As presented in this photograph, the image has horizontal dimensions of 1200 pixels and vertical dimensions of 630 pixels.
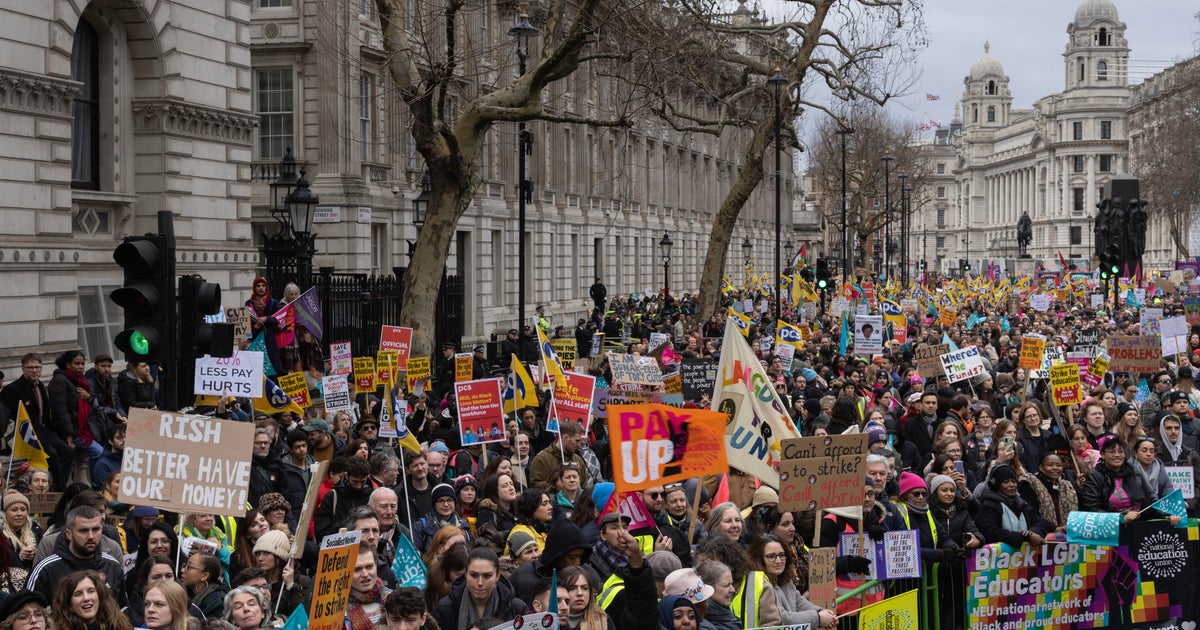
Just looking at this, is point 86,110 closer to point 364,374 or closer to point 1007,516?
point 364,374

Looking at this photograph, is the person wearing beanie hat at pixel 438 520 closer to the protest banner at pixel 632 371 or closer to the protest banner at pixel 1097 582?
the protest banner at pixel 1097 582

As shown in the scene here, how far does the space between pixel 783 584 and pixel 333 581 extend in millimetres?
2690

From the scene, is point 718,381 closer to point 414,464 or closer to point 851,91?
point 414,464

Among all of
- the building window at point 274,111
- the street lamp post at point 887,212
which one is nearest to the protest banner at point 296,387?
the building window at point 274,111

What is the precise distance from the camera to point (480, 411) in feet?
42.9

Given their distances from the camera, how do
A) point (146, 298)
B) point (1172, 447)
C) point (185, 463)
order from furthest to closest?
point (1172, 447) < point (146, 298) < point (185, 463)

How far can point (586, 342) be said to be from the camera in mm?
32781

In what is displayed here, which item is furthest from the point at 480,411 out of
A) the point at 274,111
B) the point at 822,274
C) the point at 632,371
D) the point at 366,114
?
the point at 822,274

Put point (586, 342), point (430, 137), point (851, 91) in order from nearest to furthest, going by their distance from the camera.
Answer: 1. point (430, 137)
2. point (586, 342)
3. point (851, 91)

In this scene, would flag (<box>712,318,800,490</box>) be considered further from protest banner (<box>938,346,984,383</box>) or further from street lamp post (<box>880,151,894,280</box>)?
street lamp post (<box>880,151,894,280</box>)

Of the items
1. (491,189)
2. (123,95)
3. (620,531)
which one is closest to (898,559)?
(620,531)

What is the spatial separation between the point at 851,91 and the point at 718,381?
988 inches

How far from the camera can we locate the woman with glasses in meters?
8.33

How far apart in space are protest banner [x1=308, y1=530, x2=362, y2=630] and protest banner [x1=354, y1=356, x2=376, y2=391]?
8.83m
